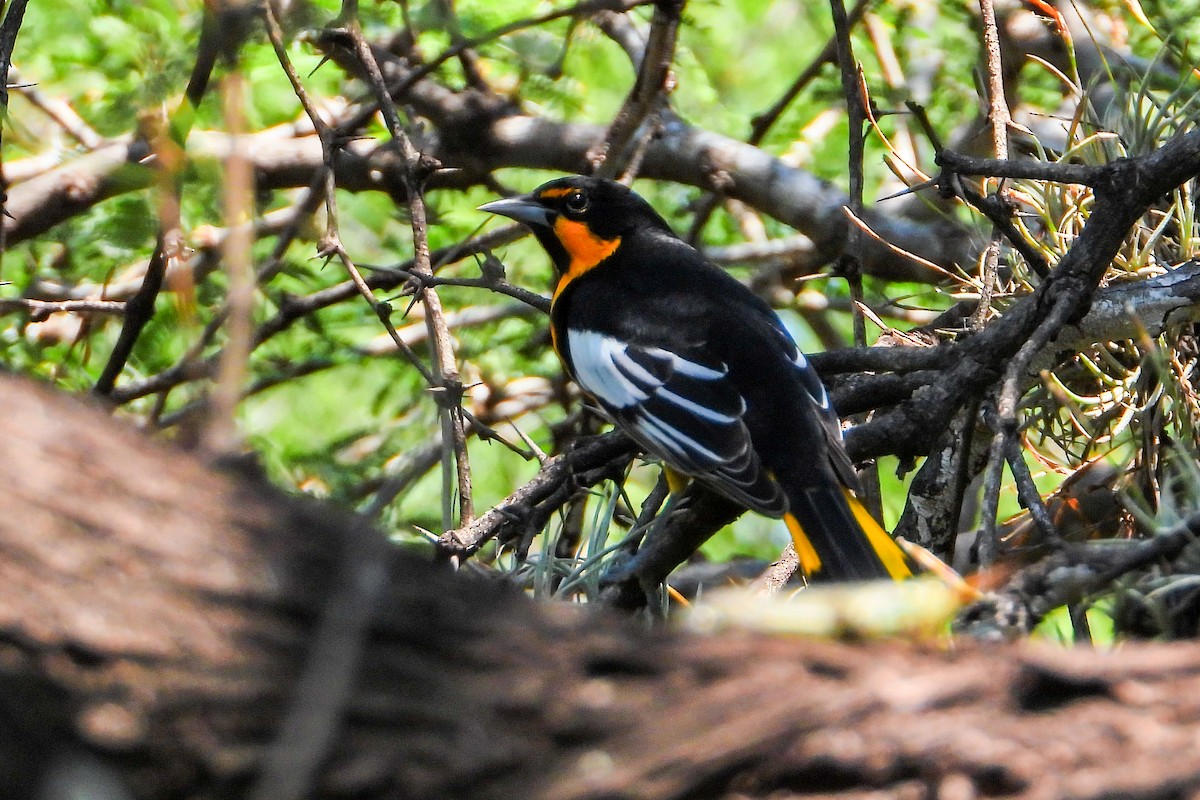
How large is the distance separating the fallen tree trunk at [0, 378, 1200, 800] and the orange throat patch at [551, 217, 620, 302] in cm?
303

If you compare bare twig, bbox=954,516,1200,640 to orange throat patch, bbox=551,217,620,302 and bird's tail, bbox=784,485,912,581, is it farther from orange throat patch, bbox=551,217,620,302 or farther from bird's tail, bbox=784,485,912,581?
orange throat patch, bbox=551,217,620,302

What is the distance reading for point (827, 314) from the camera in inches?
229

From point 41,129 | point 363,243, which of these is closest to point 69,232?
point 41,129

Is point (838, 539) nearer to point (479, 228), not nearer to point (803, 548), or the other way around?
point (803, 548)

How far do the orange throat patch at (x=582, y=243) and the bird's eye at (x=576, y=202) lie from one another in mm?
44

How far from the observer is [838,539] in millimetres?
2867

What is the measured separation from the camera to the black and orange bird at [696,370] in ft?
A: 9.71

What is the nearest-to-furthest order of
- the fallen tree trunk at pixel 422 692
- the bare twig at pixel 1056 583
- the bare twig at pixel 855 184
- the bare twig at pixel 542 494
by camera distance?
1. the fallen tree trunk at pixel 422 692
2. the bare twig at pixel 1056 583
3. the bare twig at pixel 542 494
4. the bare twig at pixel 855 184

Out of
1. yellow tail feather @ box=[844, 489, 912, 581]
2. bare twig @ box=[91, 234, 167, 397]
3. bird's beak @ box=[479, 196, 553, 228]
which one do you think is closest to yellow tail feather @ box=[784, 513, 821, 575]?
yellow tail feather @ box=[844, 489, 912, 581]

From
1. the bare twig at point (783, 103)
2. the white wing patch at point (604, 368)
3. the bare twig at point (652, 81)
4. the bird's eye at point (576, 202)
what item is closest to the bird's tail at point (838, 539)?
the white wing patch at point (604, 368)

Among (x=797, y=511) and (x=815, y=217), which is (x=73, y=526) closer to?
(x=797, y=511)

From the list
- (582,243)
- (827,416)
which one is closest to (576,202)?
(582,243)

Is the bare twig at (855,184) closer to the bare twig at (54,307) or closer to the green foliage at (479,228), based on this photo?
the green foliage at (479,228)

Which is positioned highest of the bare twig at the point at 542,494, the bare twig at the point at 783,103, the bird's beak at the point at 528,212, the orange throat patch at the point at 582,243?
the bare twig at the point at 783,103
